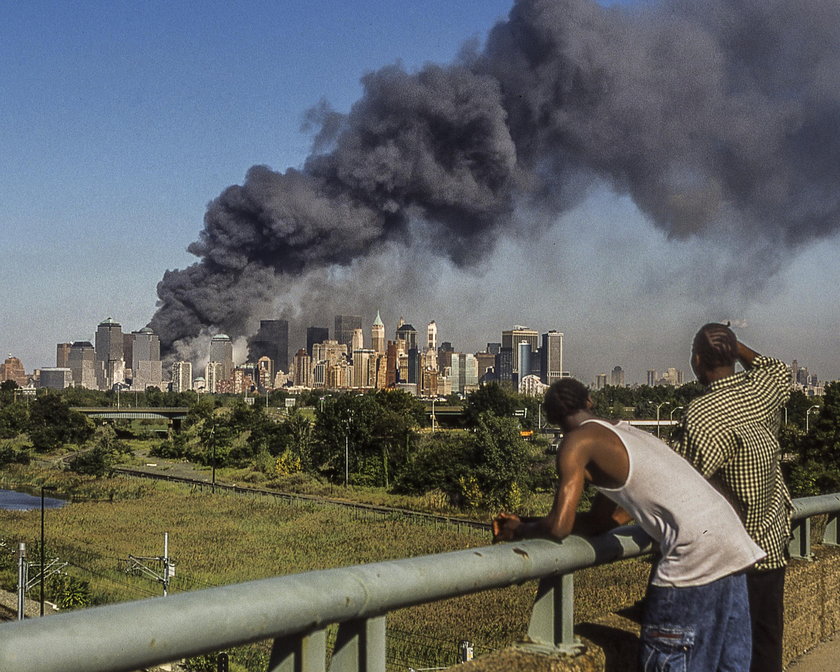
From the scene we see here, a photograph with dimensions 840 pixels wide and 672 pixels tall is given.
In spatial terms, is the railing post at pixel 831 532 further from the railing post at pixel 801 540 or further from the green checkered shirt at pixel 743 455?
the green checkered shirt at pixel 743 455

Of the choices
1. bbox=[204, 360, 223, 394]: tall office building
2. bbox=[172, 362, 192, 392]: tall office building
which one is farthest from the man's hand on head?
bbox=[204, 360, 223, 394]: tall office building

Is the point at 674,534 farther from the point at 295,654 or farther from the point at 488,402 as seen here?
the point at 488,402

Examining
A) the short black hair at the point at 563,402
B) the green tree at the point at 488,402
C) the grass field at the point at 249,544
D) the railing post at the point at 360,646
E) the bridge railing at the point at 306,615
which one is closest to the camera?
the bridge railing at the point at 306,615

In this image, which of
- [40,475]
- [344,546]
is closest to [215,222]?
[40,475]

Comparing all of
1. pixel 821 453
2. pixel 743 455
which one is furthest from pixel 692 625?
pixel 821 453

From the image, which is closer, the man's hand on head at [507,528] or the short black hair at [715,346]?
the man's hand on head at [507,528]

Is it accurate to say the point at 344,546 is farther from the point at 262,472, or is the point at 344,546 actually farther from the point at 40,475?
the point at 40,475

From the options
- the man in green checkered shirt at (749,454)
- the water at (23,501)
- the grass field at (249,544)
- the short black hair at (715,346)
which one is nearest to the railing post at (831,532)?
the man in green checkered shirt at (749,454)
